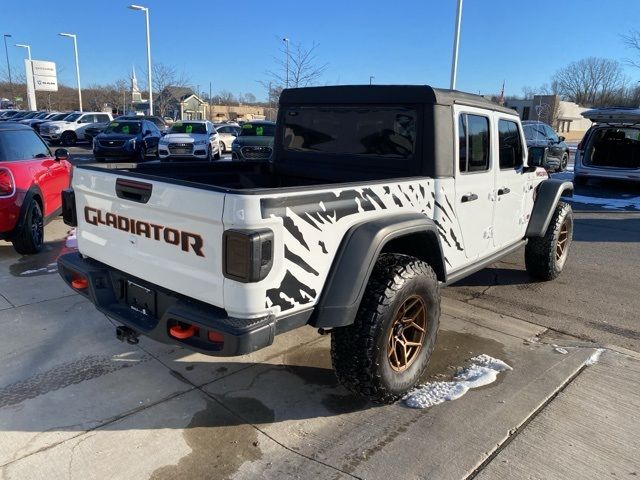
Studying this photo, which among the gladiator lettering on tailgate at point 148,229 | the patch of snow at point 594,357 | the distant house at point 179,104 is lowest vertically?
the patch of snow at point 594,357

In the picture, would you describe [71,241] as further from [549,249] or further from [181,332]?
[549,249]

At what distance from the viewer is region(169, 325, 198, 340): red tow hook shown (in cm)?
262

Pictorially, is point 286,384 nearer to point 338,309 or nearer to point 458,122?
point 338,309

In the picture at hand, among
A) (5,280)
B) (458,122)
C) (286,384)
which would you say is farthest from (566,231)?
(5,280)

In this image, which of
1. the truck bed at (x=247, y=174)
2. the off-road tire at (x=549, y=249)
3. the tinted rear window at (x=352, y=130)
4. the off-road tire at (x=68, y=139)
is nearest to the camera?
the tinted rear window at (x=352, y=130)

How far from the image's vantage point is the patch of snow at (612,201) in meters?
11.1

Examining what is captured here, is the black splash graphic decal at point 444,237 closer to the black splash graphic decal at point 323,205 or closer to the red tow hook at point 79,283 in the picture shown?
the black splash graphic decal at point 323,205

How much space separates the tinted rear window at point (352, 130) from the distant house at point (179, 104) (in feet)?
147

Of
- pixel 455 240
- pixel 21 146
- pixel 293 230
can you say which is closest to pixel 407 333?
pixel 455 240

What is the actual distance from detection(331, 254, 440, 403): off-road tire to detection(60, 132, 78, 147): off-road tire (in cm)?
2762

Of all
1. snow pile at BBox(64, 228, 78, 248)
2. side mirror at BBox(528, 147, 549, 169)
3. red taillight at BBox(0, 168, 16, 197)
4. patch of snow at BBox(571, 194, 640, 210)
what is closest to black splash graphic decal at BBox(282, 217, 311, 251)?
side mirror at BBox(528, 147, 549, 169)

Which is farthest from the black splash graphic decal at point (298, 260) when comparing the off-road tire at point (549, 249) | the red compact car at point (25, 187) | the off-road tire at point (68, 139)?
the off-road tire at point (68, 139)

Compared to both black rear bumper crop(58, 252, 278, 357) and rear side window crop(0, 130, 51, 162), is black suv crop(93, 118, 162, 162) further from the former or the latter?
black rear bumper crop(58, 252, 278, 357)

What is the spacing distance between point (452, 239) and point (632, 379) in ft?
5.28
